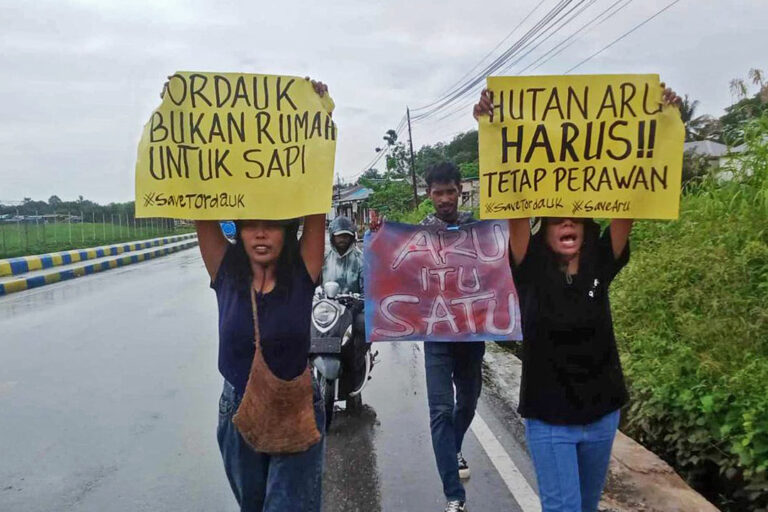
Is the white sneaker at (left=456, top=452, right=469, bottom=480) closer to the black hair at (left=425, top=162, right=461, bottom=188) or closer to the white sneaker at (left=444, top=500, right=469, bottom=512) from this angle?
the white sneaker at (left=444, top=500, right=469, bottom=512)

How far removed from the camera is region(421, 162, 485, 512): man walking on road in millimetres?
3473

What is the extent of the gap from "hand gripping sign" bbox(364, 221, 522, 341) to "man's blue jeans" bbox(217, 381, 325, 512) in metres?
1.61

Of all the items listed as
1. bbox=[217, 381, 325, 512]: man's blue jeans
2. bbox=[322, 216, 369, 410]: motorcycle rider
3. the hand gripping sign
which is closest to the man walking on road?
the hand gripping sign

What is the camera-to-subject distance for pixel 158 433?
5031mm

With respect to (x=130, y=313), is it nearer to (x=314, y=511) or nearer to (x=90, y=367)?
(x=90, y=367)

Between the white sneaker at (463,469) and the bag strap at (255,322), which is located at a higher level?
the bag strap at (255,322)

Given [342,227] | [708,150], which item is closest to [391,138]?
[708,150]

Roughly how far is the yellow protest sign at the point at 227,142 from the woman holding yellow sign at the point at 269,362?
0.14 metres

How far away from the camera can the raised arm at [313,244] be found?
7.70 feet

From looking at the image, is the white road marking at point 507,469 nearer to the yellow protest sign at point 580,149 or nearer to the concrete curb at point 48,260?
the yellow protest sign at point 580,149

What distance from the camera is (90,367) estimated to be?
708cm

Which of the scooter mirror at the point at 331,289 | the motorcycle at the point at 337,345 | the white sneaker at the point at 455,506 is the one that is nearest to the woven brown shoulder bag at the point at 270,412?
the white sneaker at the point at 455,506

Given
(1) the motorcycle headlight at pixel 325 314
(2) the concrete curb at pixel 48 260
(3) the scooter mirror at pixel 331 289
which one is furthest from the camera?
(2) the concrete curb at pixel 48 260

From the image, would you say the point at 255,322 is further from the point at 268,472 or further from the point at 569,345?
the point at 569,345
